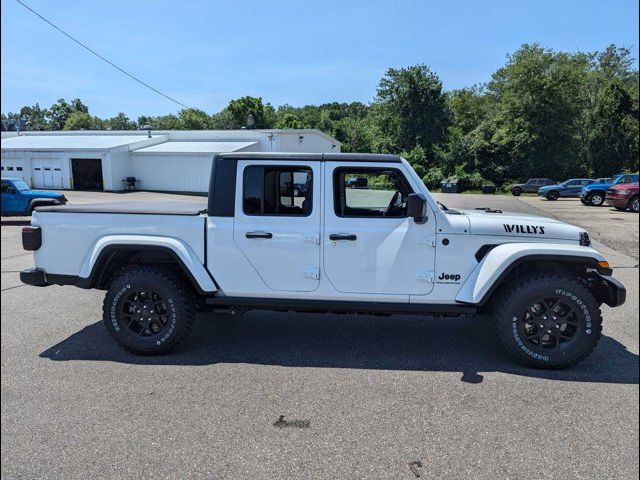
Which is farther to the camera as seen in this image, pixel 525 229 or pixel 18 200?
pixel 18 200

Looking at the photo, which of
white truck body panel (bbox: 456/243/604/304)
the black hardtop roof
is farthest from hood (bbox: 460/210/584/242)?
the black hardtop roof

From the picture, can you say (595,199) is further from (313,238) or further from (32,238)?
(32,238)

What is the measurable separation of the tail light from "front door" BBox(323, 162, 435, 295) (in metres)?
2.82

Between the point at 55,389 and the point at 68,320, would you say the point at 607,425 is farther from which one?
the point at 68,320

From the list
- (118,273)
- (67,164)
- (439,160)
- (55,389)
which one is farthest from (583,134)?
(67,164)

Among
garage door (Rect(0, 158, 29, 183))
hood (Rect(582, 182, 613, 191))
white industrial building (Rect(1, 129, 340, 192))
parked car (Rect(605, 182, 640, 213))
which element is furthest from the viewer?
garage door (Rect(0, 158, 29, 183))

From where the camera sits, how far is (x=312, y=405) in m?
3.32

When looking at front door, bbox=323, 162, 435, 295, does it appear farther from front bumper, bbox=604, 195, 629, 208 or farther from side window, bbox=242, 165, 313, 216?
front bumper, bbox=604, 195, 629, 208

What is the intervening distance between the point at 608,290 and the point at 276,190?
320cm

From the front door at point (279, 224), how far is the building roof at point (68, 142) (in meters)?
29.3

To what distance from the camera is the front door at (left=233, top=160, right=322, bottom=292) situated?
4098 mm

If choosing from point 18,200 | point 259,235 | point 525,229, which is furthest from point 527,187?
point 18,200

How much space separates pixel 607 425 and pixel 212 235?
3.47 metres

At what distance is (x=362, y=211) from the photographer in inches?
170
